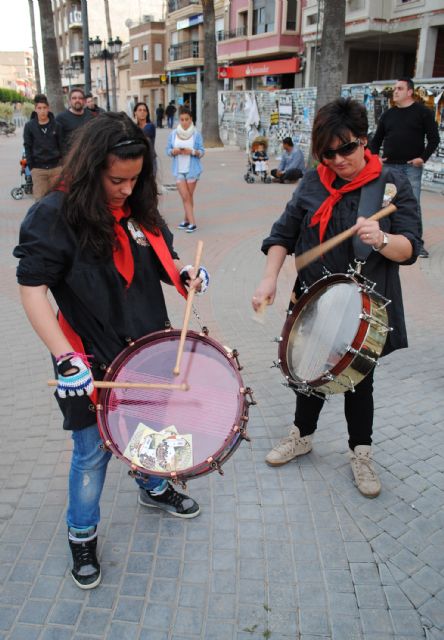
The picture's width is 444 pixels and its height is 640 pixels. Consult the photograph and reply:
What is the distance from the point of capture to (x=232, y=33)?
112 feet

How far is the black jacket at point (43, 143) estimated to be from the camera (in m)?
8.59

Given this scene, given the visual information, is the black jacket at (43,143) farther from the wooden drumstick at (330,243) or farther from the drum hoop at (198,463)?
the drum hoop at (198,463)

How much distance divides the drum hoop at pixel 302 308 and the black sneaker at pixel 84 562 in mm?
1168

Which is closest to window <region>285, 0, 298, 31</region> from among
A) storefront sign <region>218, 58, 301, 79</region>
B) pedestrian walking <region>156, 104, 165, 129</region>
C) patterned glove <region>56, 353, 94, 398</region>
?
storefront sign <region>218, 58, 301, 79</region>

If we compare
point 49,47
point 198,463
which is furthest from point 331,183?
point 49,47

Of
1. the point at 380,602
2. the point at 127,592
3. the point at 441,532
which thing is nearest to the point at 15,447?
the point at 127,592

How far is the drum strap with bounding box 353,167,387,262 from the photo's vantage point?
235 cm

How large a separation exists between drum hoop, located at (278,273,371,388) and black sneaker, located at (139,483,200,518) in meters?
0.87

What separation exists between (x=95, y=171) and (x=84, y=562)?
166 centimetres

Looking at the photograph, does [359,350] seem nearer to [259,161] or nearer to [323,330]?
[323,330]

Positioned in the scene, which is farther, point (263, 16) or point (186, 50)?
point (186, 50)

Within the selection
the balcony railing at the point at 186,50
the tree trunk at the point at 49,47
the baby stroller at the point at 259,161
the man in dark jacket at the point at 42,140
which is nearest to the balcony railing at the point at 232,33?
the balcony railing at the point at 186,50

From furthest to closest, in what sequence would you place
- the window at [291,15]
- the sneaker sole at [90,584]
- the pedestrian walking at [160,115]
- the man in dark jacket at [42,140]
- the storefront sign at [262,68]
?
the pedestrian walking at [160,115]
the window at [291,15]
the storefront sign at [262,68]
the man in dark jacket at [42,140]
the sneaker sole at [90,584]

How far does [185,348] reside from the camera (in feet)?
7.01
